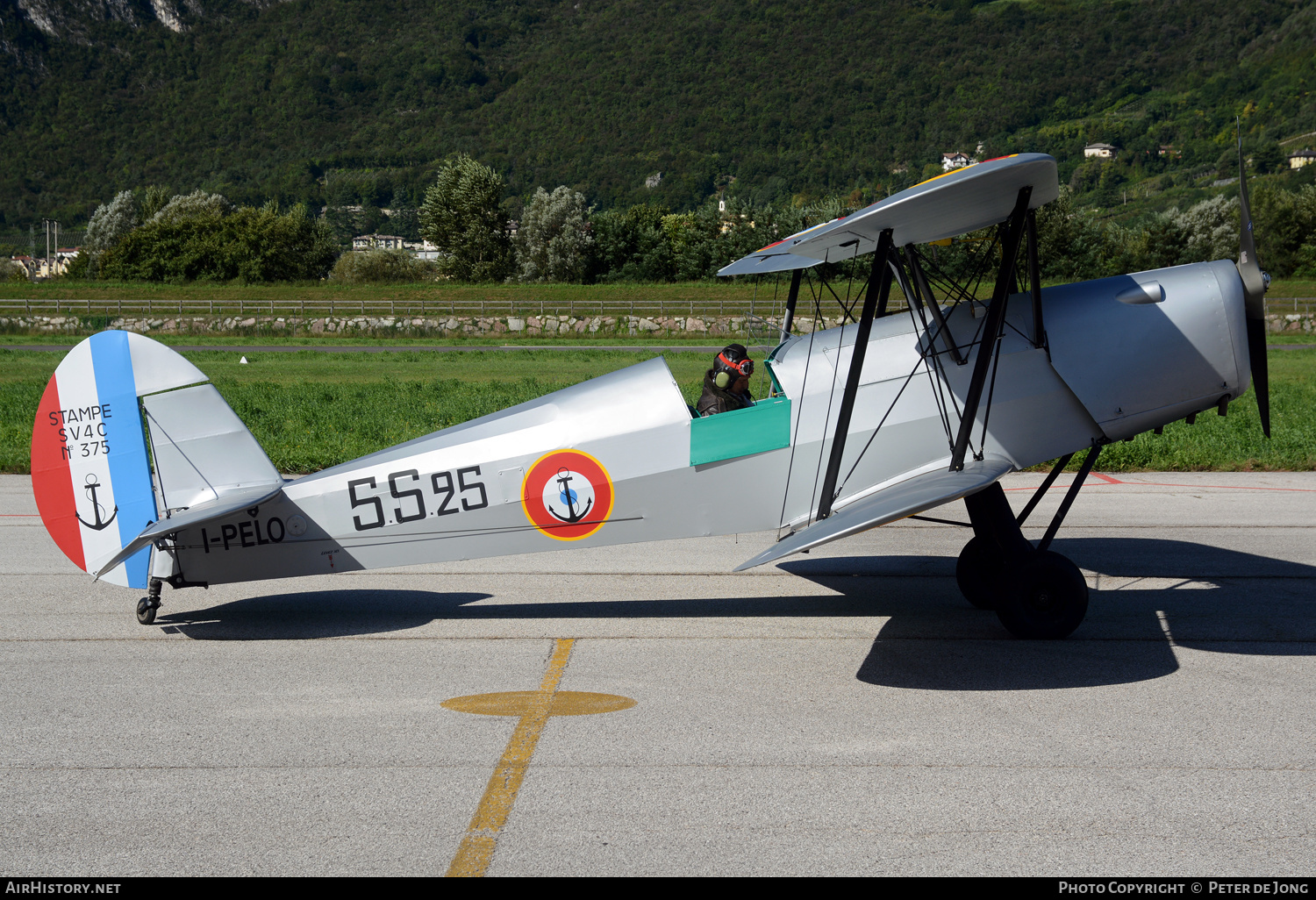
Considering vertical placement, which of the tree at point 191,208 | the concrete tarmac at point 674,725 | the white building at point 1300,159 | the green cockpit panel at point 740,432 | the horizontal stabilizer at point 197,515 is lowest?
the concrete tarmac at point 674,725

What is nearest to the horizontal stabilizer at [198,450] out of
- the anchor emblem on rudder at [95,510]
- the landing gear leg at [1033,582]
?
the anchor emblem on rudder at [95,510]

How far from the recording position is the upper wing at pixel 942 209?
5.73m

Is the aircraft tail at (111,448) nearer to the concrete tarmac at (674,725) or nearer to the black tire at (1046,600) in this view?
the concrete tarmac at (674,725)

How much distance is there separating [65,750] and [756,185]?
179 m

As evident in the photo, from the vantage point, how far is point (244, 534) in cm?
673

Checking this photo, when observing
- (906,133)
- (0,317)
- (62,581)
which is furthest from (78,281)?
(906,133)

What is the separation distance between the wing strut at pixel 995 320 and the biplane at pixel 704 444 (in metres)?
0.03

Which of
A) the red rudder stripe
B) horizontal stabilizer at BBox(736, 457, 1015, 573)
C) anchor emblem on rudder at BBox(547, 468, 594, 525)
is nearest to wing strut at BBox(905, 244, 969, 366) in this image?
horizontal stabilizer at BBox(736, 457, 1015, 573)

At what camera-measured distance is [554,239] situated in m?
65.5

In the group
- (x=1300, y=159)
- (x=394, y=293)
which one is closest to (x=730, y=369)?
(x=394, y=293)

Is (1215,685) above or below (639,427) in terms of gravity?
below

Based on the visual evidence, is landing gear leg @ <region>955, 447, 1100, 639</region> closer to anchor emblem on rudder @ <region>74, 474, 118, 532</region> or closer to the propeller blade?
the propeller blade

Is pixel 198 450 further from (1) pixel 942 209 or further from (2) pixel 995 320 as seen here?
(2) pixel 995 320

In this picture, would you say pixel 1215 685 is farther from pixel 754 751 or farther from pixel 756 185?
pixel 756 185
